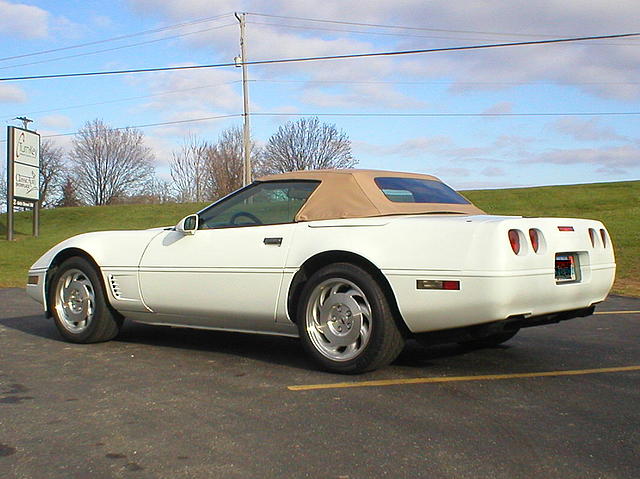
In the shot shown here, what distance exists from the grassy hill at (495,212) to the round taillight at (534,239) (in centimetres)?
1352

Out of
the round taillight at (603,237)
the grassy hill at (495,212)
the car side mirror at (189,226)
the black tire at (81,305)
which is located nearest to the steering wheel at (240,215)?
the car side mirror at (189,226)

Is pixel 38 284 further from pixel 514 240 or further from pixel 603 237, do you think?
pixel 603 237

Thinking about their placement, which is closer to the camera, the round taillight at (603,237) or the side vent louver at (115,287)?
the round taillight at (603,237)

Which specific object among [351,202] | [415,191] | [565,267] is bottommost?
[565,267]

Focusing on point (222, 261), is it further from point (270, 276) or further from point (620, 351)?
point (620, 351)

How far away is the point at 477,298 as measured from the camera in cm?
431

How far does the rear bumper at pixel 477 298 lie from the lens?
430 centimetres

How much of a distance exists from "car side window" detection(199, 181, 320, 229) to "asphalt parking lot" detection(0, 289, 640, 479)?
106 centimetres

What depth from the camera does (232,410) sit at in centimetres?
402

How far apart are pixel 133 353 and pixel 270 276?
151 centimetres

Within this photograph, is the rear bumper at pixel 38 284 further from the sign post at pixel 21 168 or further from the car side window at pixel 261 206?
the sign post at pixel 21 168

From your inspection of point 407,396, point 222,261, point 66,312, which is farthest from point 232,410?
point 66,312

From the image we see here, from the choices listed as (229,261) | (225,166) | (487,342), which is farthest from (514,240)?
(225,166)

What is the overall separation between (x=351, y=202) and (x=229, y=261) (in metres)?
1.03
